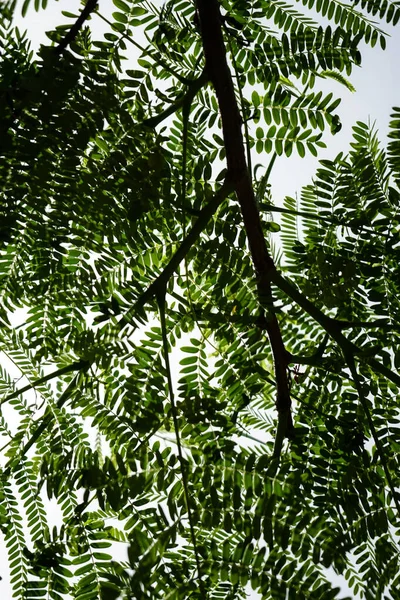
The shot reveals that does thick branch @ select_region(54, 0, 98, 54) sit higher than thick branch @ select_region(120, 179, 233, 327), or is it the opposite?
thick branch @ select_region(54, 0, 98, 54)

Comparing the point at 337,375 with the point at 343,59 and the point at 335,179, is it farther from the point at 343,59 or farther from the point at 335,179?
the point at 343,59

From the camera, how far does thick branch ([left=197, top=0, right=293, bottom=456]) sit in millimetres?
1006

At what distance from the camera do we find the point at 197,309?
1086 mm

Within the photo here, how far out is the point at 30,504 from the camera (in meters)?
1.17

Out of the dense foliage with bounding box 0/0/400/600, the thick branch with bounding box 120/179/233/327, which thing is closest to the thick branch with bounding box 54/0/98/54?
the dense foliage with bounding box 0/0/400/600

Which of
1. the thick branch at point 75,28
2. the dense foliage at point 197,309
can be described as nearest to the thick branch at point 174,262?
the dense foliage at point 197,309

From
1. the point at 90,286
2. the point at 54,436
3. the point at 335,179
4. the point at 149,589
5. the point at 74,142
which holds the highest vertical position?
the point at 335,179

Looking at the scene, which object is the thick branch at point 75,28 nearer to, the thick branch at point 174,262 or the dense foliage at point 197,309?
the dense foliage at point 197,309

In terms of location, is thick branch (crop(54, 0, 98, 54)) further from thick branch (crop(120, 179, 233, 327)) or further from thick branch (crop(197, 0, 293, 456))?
thick branch (crop(120, 179, 233, 327))

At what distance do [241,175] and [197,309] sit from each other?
20 centimetres

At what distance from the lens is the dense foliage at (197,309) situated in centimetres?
92

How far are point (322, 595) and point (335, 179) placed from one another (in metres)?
0.66

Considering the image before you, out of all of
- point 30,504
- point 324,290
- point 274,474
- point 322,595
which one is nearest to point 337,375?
point 324,290

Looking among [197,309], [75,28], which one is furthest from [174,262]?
[75,28]
